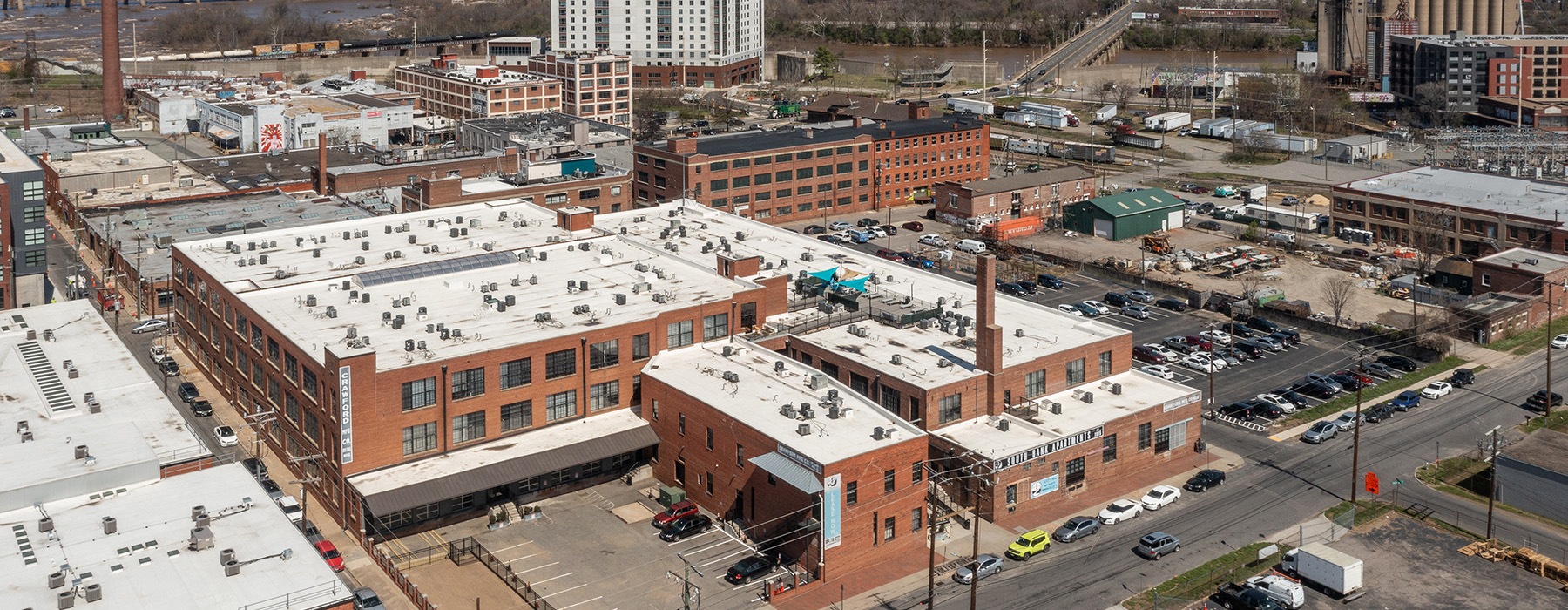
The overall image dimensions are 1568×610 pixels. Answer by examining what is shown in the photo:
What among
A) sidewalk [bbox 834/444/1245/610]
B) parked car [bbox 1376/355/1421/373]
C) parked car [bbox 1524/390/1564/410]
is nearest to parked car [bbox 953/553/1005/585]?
sidewalk [bbox 834/444/1245/610]

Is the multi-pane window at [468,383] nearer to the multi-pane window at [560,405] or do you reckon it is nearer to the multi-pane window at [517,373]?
→ the multi-pane window at [517,373]

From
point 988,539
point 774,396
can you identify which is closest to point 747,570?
point 774,396

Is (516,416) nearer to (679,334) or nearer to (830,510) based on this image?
(679,334)

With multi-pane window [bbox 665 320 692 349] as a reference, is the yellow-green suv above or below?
below

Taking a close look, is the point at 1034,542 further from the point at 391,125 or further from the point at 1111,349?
the point at 391,125

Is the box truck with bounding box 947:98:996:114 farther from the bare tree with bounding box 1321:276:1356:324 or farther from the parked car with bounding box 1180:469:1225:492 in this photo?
the parked car with bounding box 1180:469:1225:492

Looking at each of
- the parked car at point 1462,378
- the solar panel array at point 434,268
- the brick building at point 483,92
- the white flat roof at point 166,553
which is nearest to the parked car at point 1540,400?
the parked car at point 1462,378
